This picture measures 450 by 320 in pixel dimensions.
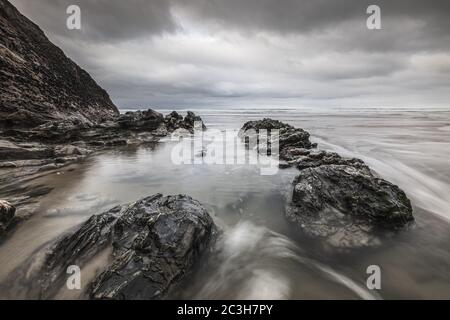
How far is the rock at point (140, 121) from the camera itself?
23.1 m

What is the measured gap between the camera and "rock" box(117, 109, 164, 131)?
23081 mm

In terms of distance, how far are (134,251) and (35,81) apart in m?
19.8

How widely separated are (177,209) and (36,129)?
13710mm

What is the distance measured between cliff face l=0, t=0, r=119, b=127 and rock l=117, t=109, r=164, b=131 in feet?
10.5

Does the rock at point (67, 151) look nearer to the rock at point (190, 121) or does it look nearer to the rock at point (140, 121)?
the rock at point (140, 121)

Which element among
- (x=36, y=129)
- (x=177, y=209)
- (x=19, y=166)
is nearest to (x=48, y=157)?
(x=19, y=166)

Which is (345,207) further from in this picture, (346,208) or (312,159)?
(312,159)

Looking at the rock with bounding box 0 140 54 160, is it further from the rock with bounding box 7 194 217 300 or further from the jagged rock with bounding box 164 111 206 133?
the jagged rock with bounding box 164 111 206 133

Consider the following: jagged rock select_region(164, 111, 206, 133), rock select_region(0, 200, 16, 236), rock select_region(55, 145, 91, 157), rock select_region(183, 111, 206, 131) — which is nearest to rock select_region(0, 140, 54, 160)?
rock select_region(55, 145, 91, 157)

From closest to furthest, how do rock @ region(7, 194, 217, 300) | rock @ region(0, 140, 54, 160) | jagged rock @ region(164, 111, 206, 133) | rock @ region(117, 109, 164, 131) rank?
rock @ region(7, 194, 217, 300)
rock @ region(0, 140, 54, 160)
rock @ region(117, 109, 164, 131)
jagged rock @ region(164, 111, 206, 133)

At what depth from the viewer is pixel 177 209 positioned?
499 cm

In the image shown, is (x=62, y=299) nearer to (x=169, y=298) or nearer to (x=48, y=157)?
(x=169, y=298)
